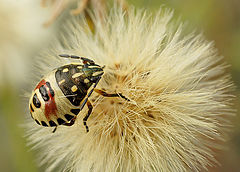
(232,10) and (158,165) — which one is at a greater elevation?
(232,10)

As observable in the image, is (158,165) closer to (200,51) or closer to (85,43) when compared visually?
(200,51)

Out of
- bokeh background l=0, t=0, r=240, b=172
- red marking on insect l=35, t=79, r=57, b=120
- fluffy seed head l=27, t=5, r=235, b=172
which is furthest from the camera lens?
bokeh background l=0, t=0, r=240, b=172

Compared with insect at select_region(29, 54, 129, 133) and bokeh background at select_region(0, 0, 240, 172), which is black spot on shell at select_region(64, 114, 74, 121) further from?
bokeh background at select_region(0, 0, 240, 172)

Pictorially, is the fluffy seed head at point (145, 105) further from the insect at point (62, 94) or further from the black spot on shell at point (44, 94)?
the black spot on shell at point (44, 94)

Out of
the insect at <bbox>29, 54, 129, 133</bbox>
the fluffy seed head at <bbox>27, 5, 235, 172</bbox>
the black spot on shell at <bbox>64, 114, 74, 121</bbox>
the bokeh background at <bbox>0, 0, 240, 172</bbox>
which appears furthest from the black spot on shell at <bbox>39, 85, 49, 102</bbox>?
the bokeh background at <bbox>0, 0, 240, 172</bbox>

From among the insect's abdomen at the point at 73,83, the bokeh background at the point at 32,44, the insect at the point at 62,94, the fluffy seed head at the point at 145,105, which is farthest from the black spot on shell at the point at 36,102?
the bokeh background at the point at 32,44

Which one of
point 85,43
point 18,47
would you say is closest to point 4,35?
point 18,47

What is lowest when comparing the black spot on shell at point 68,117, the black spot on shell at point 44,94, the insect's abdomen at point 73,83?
the black spot on shell at point 68,117

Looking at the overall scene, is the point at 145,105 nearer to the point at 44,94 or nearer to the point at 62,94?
the point at 62,94
